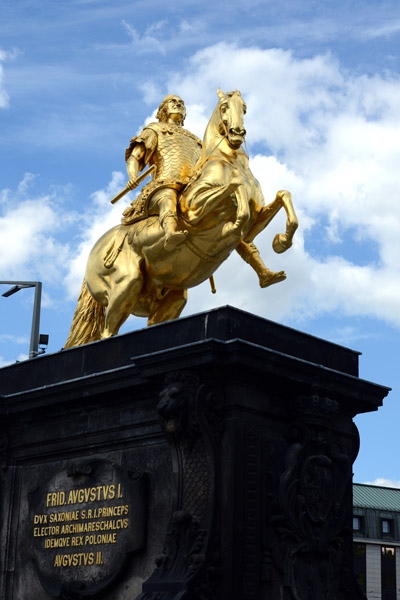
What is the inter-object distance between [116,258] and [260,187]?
2.30 metres

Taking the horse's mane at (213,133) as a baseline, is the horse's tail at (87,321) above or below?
below

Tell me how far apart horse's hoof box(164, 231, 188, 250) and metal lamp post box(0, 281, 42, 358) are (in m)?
6.75

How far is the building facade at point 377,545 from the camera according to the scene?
51.4 m

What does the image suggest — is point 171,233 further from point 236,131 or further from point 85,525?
point 85,525

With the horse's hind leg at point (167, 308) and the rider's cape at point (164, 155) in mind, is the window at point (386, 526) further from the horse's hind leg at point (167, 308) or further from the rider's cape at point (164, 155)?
the rider's cape at point (164, 155)

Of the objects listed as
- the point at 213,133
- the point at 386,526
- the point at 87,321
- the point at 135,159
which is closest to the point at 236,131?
the point at 213,133

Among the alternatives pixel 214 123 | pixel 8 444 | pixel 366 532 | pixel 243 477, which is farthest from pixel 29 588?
pixel 366 532

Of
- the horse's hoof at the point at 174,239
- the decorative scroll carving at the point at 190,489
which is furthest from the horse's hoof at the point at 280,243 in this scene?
the decorative scroll carving at the point at 190,489

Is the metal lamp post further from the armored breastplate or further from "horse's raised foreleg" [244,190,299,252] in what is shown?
"horse's raised foreleg" [244,190,299,252]

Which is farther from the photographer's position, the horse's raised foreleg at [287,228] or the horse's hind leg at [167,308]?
the horse's hind leg at [167,308]

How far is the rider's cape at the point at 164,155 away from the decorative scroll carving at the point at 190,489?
4.53m

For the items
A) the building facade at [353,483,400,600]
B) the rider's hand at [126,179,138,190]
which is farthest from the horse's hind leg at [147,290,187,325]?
the building facade at [353,483,400,600]

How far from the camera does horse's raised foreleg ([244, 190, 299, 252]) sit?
14.1 m

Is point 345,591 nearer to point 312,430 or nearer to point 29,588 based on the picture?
point 312,430
